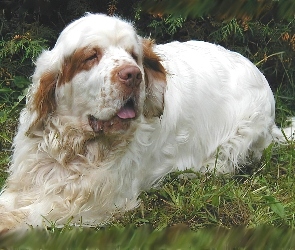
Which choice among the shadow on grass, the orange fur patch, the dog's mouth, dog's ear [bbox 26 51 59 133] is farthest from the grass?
the shadow on grass

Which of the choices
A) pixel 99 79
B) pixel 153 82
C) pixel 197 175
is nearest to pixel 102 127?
pixel 99 79

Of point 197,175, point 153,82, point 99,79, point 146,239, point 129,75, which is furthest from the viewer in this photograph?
point 197,175

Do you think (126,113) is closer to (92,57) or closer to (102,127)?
(102,127)

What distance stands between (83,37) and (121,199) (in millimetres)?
914

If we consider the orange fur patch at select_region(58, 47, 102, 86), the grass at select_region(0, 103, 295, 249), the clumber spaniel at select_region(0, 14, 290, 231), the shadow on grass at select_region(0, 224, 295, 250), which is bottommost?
the grass at select_region(0, 103, 295, 249)

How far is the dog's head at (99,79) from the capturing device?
288 centimetres

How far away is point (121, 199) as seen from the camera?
3.32 meters

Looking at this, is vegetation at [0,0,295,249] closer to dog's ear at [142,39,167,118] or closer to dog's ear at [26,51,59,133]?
dog's ear at [142,39,167,118]

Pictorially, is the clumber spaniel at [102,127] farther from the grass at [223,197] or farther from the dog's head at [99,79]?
the grass at [223,197]

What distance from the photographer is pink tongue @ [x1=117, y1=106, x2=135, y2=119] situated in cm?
294

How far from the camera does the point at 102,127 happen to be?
122 inches

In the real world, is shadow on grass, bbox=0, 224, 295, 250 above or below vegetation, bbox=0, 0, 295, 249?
above

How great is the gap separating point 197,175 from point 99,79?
3.32 ft

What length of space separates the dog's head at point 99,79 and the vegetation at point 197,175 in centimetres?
22
